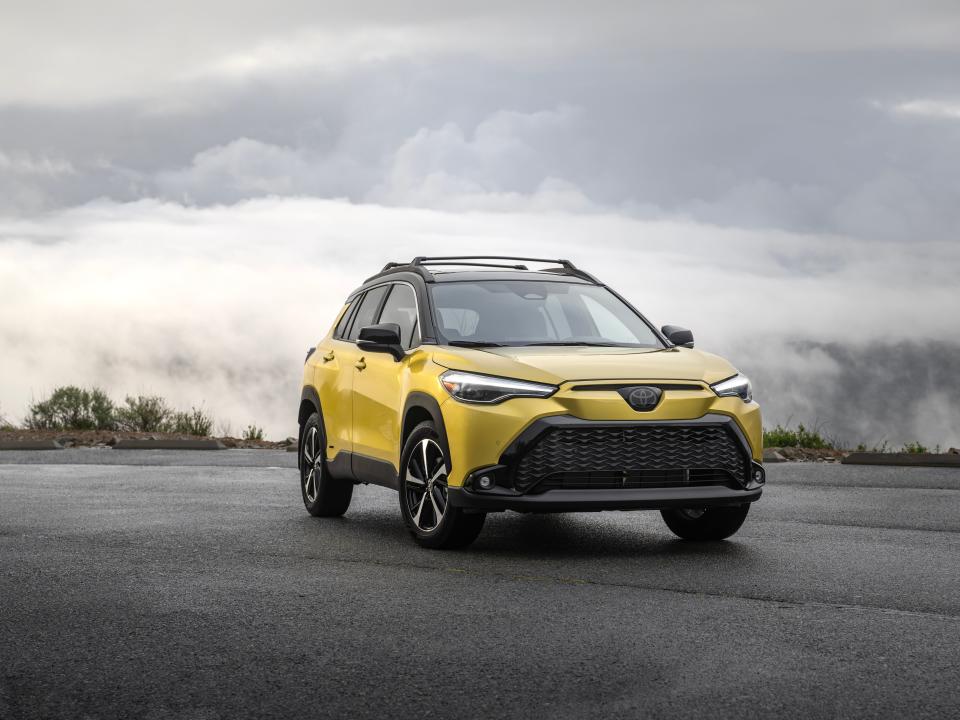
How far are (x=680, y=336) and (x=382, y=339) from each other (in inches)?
86.7

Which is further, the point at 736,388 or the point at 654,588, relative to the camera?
the point at 736,388

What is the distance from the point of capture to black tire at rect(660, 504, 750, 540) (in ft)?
30.9

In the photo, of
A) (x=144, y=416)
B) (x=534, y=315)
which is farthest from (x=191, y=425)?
(x=534, y=315)

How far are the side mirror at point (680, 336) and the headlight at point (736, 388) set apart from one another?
0.71 metres

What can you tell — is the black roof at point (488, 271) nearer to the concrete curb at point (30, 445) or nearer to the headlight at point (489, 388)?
the headlight at point (489, 388)

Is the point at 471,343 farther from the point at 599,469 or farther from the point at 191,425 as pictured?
the point at 191,425

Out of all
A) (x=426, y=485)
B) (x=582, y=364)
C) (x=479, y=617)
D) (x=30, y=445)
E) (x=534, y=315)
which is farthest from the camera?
(x=30, y=445)

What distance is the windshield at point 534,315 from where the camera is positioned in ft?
31.7

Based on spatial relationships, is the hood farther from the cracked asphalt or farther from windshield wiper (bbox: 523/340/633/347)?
the cracked asphalt

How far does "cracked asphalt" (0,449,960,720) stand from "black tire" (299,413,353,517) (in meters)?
0.20

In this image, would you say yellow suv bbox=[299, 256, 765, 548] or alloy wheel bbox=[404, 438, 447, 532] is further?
alloy wheel bbox=[404, 438, 447, 532]

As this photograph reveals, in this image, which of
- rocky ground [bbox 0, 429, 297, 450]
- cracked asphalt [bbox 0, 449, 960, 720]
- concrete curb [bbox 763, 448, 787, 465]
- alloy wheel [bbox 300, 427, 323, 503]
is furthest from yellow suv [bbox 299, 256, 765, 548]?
rocky ground [bbox 0, 429, 297, 450]

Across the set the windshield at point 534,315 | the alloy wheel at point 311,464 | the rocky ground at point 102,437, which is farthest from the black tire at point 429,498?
the rocky ground at point 102,437

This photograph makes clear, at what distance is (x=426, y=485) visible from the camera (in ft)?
29.7
